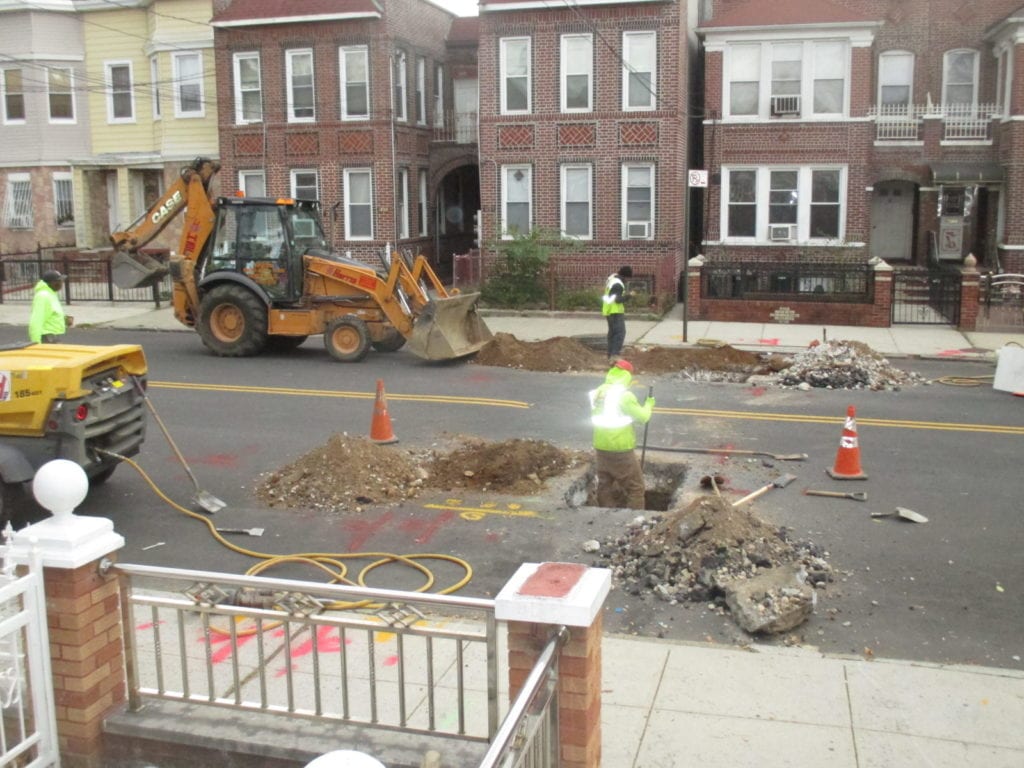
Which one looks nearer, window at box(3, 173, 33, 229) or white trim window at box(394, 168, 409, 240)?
white trim window at box(394, 168, 409, 240)

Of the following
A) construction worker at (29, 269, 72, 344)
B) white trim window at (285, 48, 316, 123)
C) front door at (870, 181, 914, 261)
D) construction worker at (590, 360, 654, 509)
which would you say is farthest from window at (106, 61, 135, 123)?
construction worker at (590, 360, 654, 509)

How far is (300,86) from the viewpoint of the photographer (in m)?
29.9

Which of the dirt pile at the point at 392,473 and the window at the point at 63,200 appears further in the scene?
the window at the point at 63,200

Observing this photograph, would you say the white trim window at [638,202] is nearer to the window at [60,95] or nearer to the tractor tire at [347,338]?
the tractor tire at [347,338]

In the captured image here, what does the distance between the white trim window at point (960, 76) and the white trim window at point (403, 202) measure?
14936mm

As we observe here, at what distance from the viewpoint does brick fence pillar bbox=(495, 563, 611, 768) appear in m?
4.37

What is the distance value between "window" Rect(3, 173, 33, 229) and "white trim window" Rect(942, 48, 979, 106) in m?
28.0

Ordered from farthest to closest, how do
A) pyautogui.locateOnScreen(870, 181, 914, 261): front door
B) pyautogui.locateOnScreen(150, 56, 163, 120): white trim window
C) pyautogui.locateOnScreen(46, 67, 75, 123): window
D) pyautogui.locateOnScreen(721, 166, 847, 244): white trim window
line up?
1. pyautogui.locateOnScreen(46, 67, 75, 123): window
2. pyautogui.locateOnScreen(150, 56, 163, 120): white trim window
3. pyautogui.locateOnScreen(870, 181, 914, 261): front door
4. pyautogui.locateOnScreen(721, 166, 847, 244): white trim window

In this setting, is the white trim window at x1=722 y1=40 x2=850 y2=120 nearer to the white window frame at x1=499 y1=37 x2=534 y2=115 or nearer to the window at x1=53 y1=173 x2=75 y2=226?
the white window frame at x1=499 y1=37 x2=534 y2=115

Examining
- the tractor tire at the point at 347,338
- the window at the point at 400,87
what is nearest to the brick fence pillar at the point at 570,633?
the tractor tire at the point at 347,338

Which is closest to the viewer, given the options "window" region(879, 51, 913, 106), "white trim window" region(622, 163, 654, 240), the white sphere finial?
the white sphere finial

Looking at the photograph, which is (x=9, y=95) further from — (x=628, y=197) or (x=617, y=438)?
(x=617, y=438)

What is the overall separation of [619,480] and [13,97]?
31164 mm

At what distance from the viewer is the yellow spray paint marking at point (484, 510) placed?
10016 millimetres
